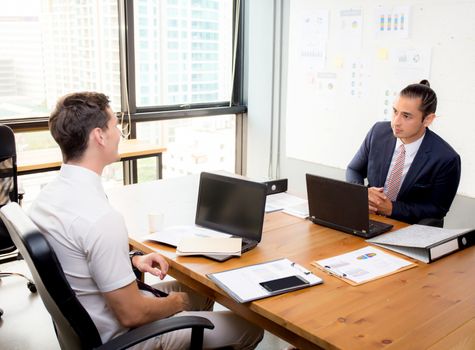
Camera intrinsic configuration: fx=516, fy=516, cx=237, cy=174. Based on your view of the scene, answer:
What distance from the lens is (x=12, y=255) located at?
12.0 feet

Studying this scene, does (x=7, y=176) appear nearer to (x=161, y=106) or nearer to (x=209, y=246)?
(x=209, y=246)

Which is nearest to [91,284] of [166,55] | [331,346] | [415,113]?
[331,346]

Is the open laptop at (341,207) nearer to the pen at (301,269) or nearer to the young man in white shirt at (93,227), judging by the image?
the pen at (301,269)

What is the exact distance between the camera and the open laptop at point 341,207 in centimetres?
207

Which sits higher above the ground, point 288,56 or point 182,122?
point 288,56

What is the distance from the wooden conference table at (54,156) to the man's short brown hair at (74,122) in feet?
6.56

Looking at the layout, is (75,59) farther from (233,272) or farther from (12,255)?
(233,272)

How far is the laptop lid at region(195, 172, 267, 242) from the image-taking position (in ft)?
6.61

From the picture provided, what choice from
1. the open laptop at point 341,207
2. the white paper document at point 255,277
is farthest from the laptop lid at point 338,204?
the white paper document at point 255,277

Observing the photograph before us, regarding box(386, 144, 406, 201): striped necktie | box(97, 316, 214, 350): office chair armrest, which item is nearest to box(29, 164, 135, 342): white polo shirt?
box(97, 316, 214, 350): office chair armrest

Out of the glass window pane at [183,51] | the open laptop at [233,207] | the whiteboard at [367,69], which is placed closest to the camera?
the open laptop at [233,207]

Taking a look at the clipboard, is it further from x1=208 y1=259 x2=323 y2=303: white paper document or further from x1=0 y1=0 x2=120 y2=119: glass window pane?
x1=0 y1=0 x2=120 y2=119: glass window pane

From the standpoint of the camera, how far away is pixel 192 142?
16.9ft

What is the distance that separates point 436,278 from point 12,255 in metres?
2.98
